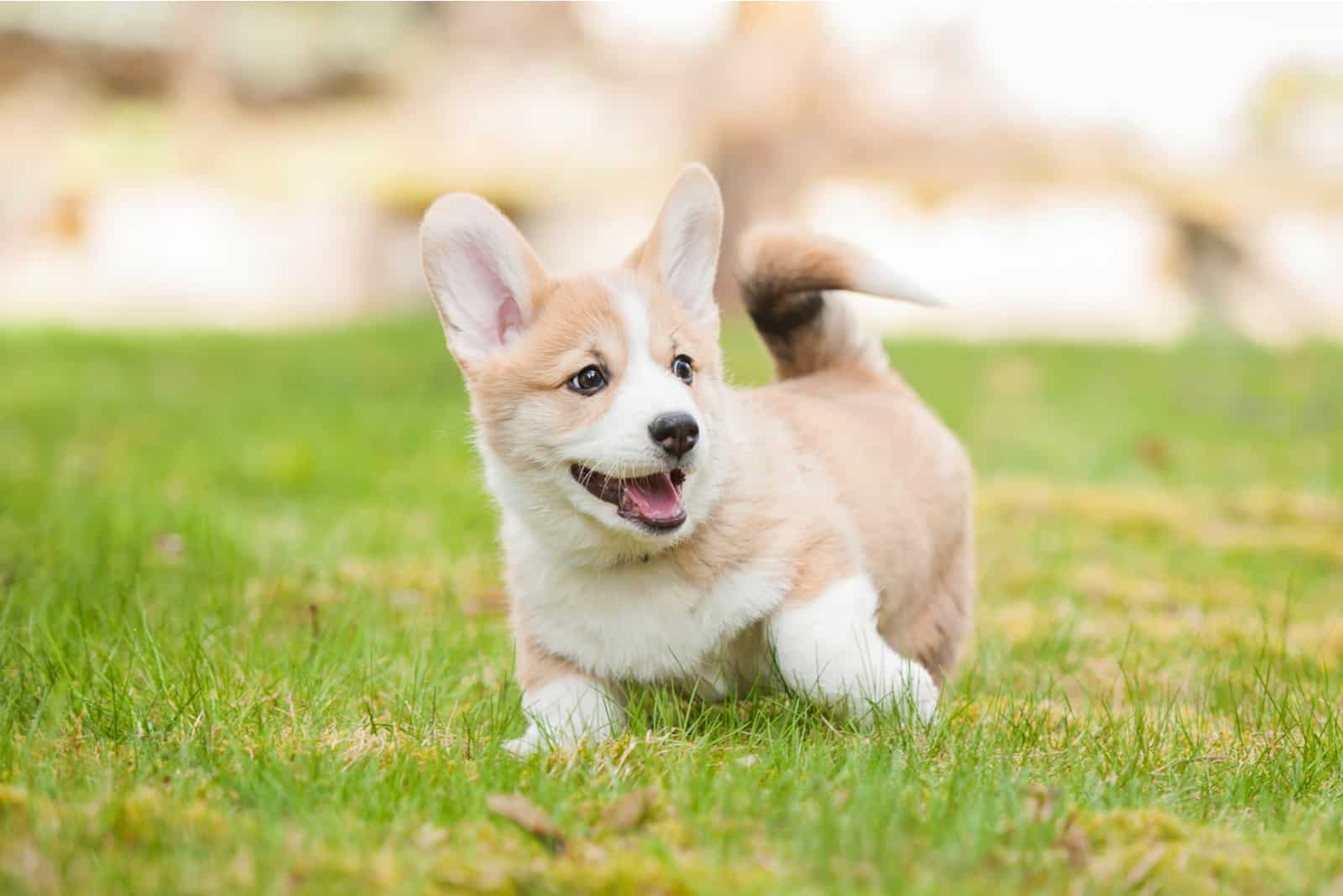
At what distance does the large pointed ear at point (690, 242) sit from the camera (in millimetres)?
2928

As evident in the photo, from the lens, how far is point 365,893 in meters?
1.74

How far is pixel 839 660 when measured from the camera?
8.48ft

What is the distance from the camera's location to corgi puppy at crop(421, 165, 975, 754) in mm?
2607

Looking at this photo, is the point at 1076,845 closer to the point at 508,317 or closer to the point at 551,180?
the point at 508,317

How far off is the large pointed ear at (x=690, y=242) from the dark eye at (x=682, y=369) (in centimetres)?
20

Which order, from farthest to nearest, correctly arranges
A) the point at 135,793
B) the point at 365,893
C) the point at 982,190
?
the point at 982,190
the point at 135,793
the point at 365,893

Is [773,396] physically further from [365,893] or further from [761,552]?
[365,893]

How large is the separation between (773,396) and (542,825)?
4.80 feet

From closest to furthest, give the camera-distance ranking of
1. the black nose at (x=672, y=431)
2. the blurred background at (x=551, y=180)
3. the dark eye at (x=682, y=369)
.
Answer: the black nose at (x=672, y=431), the dark eye at (x=682, y=369), the blurred background at (x=551, y=180)

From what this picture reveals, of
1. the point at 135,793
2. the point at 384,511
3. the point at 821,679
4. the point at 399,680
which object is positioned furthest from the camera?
the point at 384,511

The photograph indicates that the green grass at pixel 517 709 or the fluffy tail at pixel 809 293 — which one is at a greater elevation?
the fluffy tail at pixel 809 293

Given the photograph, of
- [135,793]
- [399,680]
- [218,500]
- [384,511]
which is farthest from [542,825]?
[218,500]

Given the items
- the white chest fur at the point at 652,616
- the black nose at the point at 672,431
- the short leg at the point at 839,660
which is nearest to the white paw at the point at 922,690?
the short leg at the point at 839,660

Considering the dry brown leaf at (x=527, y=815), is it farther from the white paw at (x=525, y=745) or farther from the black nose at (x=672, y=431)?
the black nose at (x=672, y=431)
